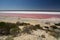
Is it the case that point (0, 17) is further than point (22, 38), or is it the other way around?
point (0, 17)

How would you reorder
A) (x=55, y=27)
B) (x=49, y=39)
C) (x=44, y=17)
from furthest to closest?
(x=44, y=17), (x=55, y=27), (x=49, y=39)

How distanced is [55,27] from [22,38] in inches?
24.5

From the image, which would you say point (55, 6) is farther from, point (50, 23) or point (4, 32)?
point (4, 32)

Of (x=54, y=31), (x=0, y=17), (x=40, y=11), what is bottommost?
(x=54, y=31)

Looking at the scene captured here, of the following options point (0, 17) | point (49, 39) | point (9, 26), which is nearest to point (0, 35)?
point (9, 26)

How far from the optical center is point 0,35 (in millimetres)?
1645

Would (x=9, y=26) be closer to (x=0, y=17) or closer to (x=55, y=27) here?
(x=0, y=17)

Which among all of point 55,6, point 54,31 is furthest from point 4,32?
point 55,6

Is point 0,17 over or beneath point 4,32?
over

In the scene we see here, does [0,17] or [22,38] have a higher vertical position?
[0,17]

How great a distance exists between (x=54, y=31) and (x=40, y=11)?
0.46 metres

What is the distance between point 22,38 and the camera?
1.62 metres

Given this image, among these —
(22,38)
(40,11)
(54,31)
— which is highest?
(40,11)

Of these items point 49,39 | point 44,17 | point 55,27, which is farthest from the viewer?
point 44,17
